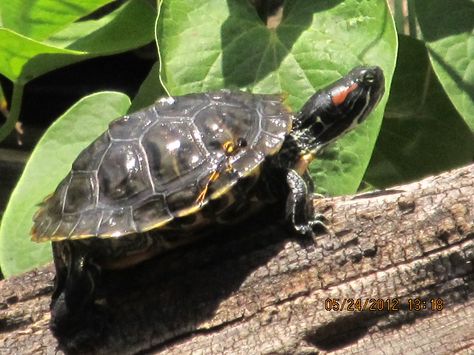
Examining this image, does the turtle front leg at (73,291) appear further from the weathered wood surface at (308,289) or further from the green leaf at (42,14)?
the green leaf at (42,14)

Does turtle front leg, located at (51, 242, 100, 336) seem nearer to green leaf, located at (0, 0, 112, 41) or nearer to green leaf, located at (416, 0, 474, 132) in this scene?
green leaf, located at (0, 0, 112, 41)

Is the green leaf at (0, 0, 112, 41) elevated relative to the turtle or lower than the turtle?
elevated

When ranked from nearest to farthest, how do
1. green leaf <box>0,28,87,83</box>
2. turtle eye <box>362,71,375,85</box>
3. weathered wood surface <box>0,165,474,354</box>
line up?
weathered wood surface <box>0,165,474,354</box> → turtle eye <box>362,71,375,85</box> → green leaf <box>0,28,87,83</box>

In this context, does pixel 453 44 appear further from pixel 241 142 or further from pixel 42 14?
pixel 42 14

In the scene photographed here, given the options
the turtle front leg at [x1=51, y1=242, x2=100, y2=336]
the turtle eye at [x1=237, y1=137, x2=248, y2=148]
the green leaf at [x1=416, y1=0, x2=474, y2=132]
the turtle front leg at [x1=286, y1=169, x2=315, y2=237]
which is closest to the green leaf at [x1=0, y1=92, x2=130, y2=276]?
the turtle front leg at [x1=51, y1=242, x2=100, y2=336]

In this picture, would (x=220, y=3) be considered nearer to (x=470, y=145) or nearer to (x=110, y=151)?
(x=110, y=151)
